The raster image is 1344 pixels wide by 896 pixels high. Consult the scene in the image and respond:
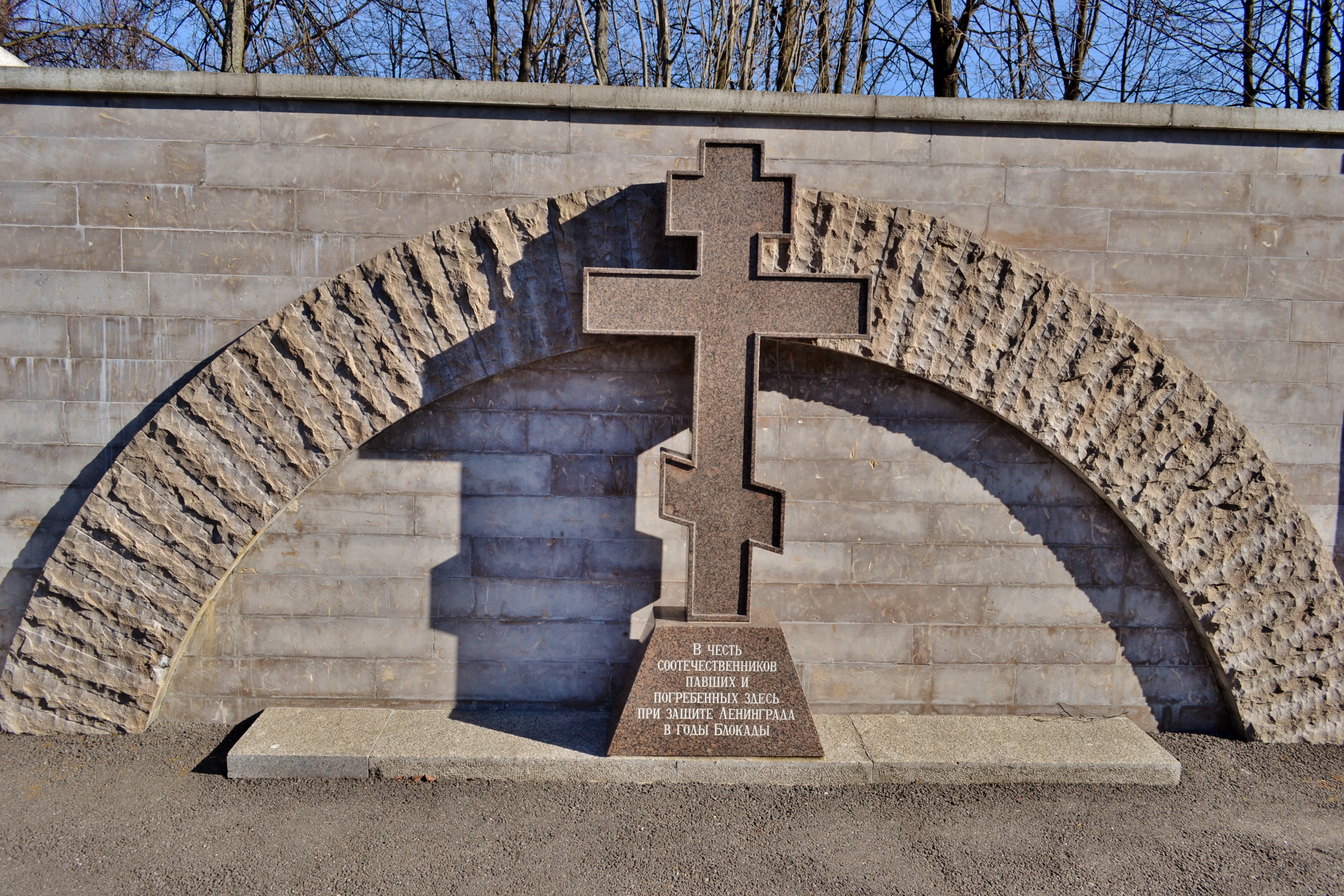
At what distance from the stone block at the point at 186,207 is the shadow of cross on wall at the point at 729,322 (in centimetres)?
204

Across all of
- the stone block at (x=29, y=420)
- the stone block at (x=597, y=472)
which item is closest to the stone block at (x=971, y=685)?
the stone block at (x=597, y=472)

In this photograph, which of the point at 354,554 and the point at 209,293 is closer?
the point at 209,293

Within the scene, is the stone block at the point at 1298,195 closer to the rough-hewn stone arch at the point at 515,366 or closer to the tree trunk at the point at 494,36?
the rough-hewn stone arch at the point at 515,366

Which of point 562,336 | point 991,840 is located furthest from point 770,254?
point 991,840

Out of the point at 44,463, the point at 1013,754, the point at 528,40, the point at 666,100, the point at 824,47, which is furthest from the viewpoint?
the point at 528,40

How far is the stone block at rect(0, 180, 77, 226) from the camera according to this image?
4.35m

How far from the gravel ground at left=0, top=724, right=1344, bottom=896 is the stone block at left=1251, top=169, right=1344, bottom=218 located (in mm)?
3183

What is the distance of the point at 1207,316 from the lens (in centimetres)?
457

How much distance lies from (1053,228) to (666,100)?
2322 mm

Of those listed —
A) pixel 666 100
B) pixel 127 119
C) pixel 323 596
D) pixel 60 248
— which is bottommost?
pixel 323 596

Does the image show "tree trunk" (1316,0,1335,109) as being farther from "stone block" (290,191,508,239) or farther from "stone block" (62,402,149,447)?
"stone block" (62,402,149,447)

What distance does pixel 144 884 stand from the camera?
3342 mm

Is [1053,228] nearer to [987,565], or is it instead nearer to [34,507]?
[987,565]

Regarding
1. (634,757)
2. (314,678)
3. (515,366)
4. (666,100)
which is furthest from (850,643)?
(666,100)
